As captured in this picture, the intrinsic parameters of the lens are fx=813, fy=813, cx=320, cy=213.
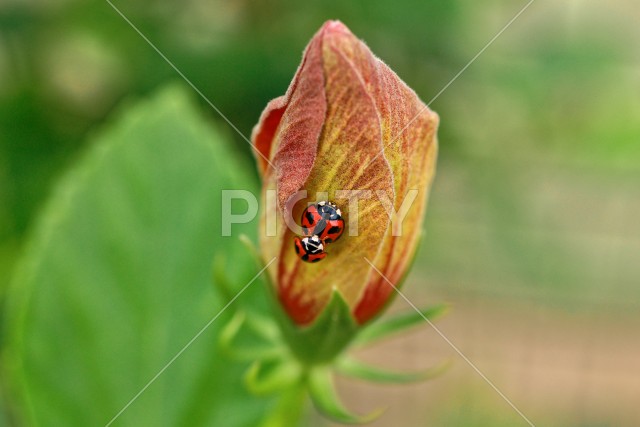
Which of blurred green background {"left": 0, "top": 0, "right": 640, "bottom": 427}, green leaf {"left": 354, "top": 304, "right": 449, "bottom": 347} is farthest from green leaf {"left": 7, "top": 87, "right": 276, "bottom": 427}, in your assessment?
green leaf {"left": 354, "top": 304, "right": 449, "bottom": 347}

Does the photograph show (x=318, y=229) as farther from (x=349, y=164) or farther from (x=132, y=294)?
(x=132, y=294)

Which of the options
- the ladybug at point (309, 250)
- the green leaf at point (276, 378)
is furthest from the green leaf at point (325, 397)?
the ladybug at point (309, 250)

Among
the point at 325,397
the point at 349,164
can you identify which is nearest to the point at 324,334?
the point at 325,397

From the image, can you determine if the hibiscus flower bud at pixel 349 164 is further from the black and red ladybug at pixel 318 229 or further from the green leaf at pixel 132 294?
the green leaf at pixel 132 294

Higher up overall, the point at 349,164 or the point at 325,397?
the point at 349,164

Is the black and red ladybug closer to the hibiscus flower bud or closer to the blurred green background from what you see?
the hibiscus flower bud

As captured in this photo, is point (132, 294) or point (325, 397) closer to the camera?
point (325, 397)

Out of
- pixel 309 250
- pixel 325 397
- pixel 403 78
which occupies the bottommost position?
pixel 403 78

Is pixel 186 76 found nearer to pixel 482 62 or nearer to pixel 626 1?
pixel 482 62
